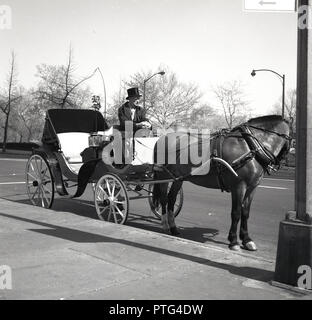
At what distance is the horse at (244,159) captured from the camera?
20.0 ft

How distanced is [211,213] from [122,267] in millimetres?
4425

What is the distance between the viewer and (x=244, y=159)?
6113 mm

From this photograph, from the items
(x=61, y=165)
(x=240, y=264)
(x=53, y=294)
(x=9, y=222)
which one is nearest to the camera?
(x=53, y=294)

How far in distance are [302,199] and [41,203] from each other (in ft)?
22.5

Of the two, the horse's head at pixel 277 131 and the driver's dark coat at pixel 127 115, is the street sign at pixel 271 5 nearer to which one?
the horse's head at pixel 277 131

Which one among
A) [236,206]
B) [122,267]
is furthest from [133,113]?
[122,267]

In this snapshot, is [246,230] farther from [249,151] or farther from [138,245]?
[138,245]

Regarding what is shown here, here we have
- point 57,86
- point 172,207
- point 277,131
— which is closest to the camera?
point 277,131

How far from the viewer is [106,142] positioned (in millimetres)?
8094

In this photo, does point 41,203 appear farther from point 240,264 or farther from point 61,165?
point 240,264

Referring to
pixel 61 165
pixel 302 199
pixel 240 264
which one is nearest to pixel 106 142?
pixel 61 165

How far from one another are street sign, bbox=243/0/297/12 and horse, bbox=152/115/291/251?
8.28 ft

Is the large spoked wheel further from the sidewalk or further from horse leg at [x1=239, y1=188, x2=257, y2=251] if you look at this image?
horse leg at [x1=239, y1=188, x2=257, y2=251]

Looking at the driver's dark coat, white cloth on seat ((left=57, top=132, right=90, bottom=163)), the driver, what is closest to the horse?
the driver
